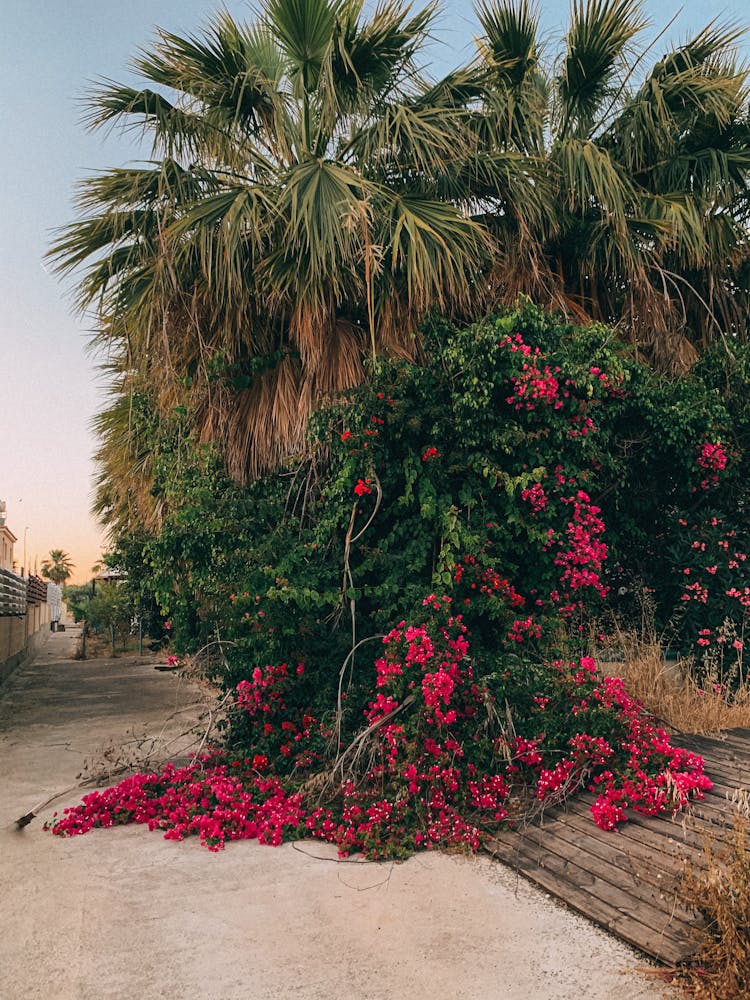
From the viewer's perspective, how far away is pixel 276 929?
3.37 m

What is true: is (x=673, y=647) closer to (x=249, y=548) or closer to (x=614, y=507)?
(x=614, y=507)

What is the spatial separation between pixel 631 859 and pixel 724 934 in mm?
1053

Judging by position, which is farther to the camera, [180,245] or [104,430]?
[104,430]

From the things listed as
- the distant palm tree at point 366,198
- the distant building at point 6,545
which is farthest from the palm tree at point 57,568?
the distant palm tree at point 366,198

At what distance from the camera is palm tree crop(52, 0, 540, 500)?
6414 mm

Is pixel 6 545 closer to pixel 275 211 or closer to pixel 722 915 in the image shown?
pixel 275 211

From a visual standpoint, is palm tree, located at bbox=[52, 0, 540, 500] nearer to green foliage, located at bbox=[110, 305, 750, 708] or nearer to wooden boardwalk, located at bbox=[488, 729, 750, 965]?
green foliage, located at bbox=[110, 305, 750, 708]

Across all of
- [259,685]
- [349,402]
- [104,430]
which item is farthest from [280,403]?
[104,430]

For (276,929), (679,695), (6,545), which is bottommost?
(276,929)

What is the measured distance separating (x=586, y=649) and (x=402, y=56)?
5.44 metres

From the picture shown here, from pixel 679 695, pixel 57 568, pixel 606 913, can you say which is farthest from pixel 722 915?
pixel 57 568

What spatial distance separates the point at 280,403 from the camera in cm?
680

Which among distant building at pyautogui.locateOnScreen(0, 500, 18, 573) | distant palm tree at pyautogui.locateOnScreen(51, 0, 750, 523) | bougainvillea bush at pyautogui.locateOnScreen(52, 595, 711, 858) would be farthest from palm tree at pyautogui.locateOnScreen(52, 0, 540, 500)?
distant building at pyautogui.locateOnScreen(0, 500, 18, 573)

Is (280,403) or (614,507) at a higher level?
(280,403)
